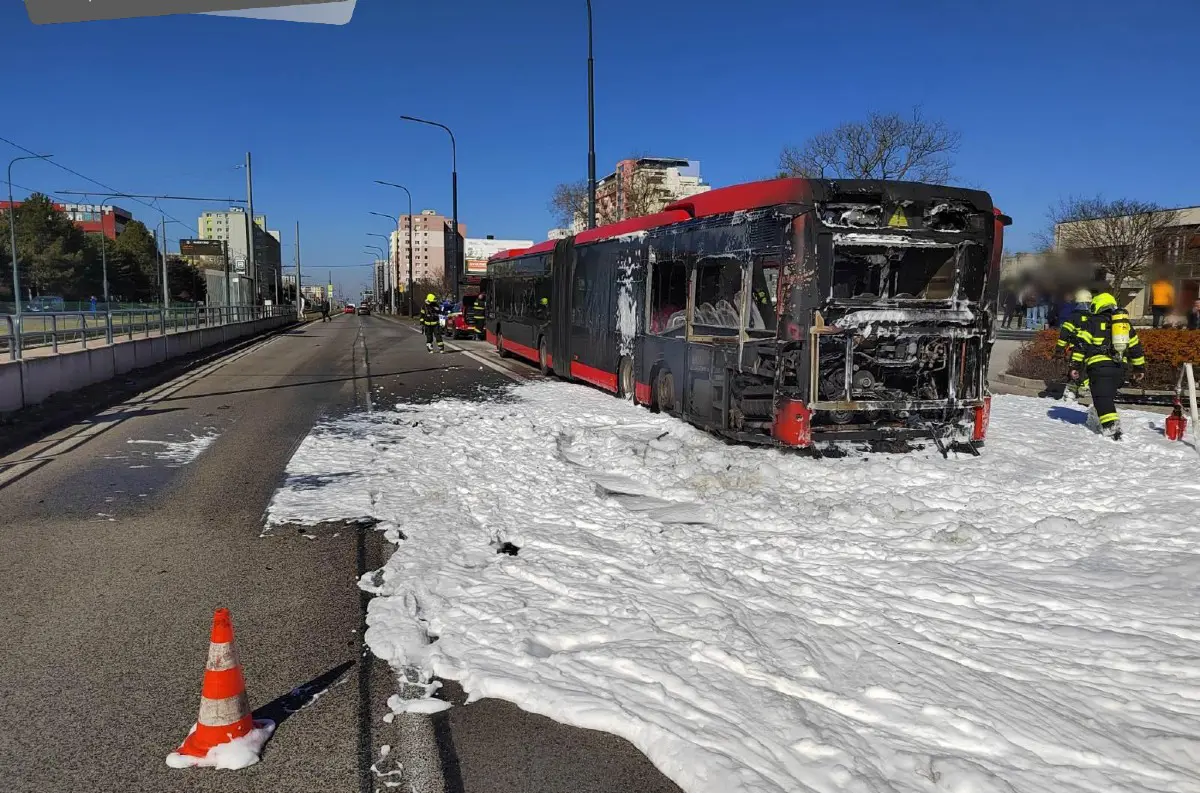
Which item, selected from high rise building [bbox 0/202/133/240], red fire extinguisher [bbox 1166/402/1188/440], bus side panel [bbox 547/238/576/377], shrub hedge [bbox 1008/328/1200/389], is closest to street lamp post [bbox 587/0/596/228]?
bus side panel [bbox 547/238/576/377]

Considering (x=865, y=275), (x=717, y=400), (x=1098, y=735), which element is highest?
(x=865, y=275)

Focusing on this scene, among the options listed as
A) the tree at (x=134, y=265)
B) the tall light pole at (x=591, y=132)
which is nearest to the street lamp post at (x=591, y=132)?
the tall light pole at (x=591, y=132)

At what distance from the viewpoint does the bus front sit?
8297 mm

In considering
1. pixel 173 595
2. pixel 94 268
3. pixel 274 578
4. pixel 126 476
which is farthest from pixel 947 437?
pixel 94 268

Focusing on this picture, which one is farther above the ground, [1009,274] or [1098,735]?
[1009,274]

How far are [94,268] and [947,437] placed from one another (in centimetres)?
8935

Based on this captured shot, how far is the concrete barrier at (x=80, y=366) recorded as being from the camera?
12.1 metres

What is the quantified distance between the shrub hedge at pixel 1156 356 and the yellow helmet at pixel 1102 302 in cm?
343

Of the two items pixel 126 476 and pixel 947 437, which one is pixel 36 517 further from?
pixel 947 437

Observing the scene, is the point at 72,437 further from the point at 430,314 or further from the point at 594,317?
the point at 430,314

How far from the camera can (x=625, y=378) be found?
543 inches

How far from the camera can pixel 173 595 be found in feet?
16.7

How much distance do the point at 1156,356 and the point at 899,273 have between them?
897 cm

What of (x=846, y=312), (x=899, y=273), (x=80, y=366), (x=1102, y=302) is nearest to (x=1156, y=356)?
(x=1102, y=302)
